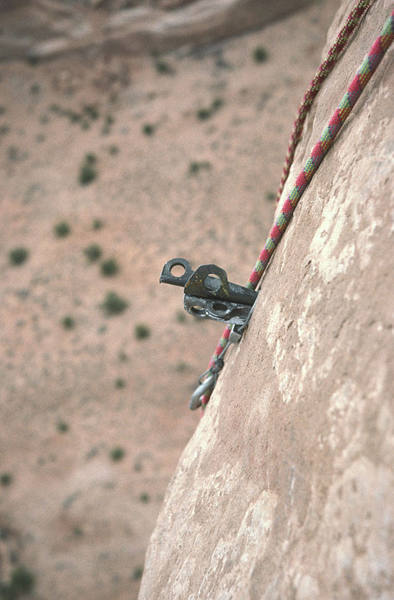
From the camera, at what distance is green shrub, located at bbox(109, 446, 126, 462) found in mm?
4785

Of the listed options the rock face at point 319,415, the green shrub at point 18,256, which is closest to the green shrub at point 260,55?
the green shrub at point 18,256

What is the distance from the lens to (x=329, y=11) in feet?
19.5

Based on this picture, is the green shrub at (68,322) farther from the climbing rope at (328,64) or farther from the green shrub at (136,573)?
the climbing rope at (328,64)

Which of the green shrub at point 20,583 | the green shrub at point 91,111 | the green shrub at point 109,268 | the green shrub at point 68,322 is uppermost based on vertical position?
the green shrub at point 91,111

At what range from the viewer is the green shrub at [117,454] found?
15.7 ft

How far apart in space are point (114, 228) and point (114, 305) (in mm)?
1144

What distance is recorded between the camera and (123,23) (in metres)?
6.34

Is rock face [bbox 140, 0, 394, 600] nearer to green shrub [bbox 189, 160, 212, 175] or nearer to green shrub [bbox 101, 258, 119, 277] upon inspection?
green shrub [bbox 101, 258, 119, 277]

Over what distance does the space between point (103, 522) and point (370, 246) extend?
4.89m

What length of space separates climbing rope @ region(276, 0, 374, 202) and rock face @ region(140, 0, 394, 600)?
0.03 m

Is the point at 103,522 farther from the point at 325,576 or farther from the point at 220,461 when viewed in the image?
the point at 325,576

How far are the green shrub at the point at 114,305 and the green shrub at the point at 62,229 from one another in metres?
1.19

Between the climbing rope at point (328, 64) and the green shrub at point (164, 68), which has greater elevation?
the green shrub at point (164, 68)

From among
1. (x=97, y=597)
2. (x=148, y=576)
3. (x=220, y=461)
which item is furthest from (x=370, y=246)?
(x=97, y=597)
